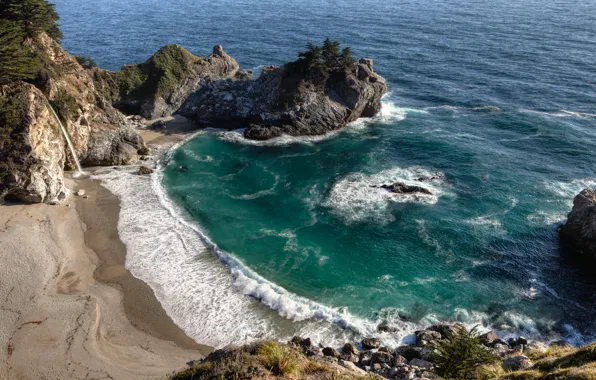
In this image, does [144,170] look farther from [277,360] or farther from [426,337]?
[277,360]

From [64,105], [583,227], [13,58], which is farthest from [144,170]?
[583,227]

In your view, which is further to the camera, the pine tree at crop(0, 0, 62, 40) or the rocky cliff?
the pine tree at crop(0, 0, 62, 40)

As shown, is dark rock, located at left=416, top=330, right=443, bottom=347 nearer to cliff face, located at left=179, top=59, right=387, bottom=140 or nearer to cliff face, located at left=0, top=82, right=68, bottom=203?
cliff face, located at left=179, top=59, right=387, bottom=140

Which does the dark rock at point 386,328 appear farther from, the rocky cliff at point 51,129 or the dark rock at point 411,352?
the rocky cliff at point 51,129

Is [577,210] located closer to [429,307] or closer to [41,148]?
[429,307]

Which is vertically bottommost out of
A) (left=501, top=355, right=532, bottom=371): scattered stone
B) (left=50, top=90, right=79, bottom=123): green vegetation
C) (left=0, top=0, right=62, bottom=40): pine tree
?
(left=501, top=355, right=532, bottom=371): scattered stone

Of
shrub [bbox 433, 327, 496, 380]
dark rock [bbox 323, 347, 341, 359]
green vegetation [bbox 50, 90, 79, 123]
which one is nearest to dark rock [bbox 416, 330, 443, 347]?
shrub [bbox 433, 327, 496, 380]

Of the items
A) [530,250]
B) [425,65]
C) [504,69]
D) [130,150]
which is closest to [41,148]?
[130,150]
